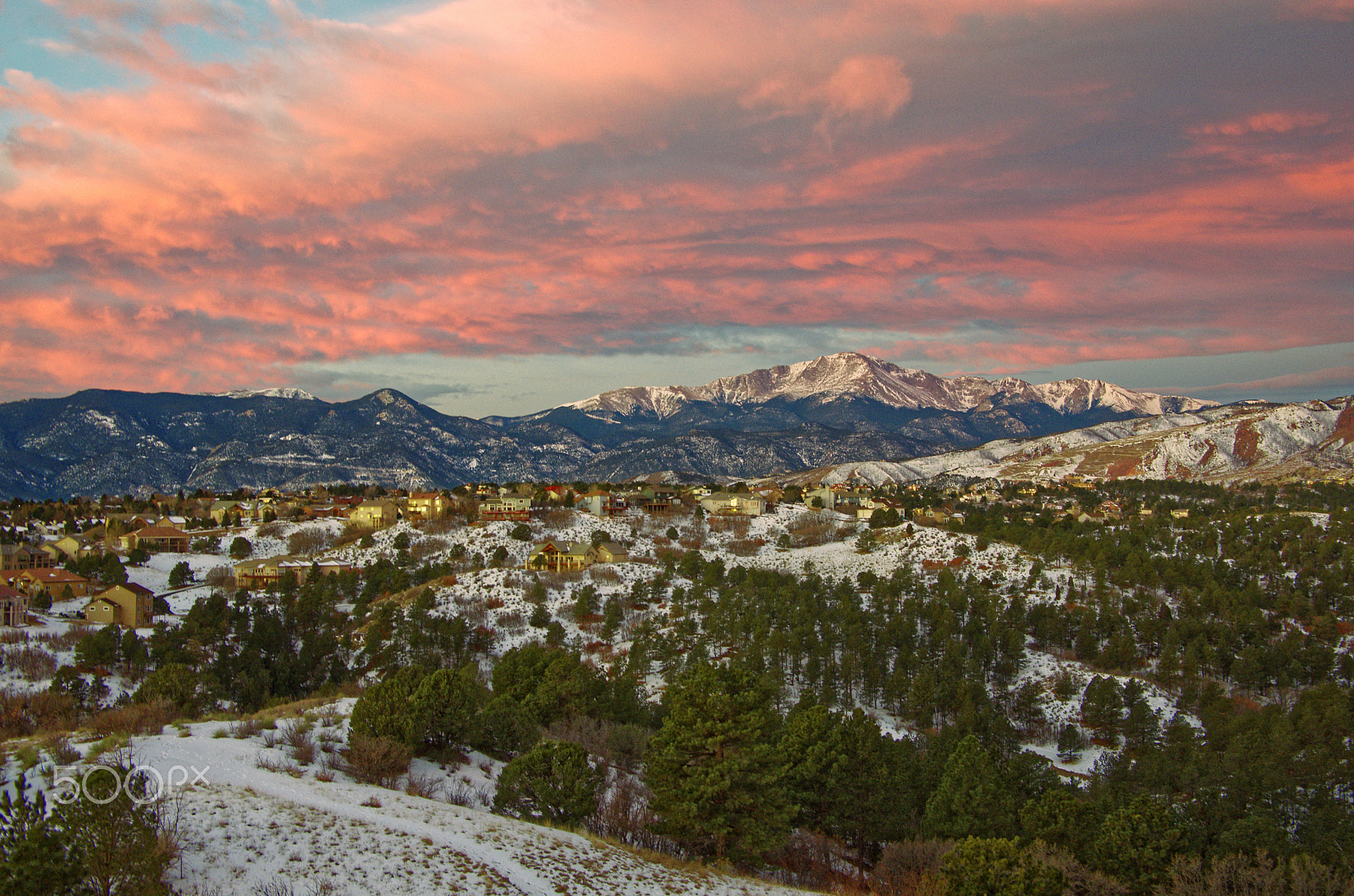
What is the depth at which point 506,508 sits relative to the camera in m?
123

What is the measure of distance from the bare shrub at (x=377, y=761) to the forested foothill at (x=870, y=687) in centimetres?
9

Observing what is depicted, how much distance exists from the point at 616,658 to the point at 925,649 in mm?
28628

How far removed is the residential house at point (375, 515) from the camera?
116375 mm

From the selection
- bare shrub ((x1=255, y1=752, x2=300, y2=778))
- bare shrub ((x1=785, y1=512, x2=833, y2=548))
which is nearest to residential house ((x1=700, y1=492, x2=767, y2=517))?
bare shrub ((x1=785, y1=512, x2=833, y2=548))

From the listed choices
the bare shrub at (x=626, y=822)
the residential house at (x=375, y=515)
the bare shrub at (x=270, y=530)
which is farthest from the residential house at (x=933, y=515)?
the bare shrub at (x=270, y=530)

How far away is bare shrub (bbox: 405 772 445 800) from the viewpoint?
2561 cm

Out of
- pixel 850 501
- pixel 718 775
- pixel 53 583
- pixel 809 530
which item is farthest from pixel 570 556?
pixel 850 501

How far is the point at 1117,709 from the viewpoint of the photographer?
60094mm

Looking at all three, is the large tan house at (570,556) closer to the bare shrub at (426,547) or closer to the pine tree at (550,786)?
the bare shrub at (426,547)

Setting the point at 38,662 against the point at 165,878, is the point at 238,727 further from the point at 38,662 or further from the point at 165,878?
the point at 38,662

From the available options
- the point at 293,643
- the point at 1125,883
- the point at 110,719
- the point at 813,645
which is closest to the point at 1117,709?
the point at 813,645

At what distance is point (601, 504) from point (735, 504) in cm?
2302

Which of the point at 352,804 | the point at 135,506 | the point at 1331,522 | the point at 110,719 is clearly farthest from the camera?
the point at 135,506

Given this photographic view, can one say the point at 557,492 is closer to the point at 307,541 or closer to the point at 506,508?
the point at 506,508
